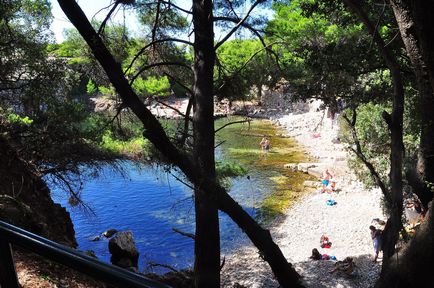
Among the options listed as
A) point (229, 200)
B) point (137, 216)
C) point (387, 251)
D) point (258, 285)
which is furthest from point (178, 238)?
point (387, 251)

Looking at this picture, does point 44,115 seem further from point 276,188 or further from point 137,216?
point 276,188

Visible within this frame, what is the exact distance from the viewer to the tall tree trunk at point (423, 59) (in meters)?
2.82

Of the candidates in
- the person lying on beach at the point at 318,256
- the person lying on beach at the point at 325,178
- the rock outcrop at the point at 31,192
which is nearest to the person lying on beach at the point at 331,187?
the person lying on beach at the point at 325,178

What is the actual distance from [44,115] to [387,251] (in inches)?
323

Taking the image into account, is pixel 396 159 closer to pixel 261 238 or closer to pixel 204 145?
pixel 261 238

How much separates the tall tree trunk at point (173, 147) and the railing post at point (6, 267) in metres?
3.59

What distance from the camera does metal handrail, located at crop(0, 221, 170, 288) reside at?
78cm

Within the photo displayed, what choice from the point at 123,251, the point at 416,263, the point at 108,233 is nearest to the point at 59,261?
the point at 416,263

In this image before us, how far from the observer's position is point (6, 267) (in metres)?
1.04

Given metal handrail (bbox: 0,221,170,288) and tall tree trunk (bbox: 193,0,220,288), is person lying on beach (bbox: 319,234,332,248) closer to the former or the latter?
tall tree trunk (bbox: 193,0,220,288)

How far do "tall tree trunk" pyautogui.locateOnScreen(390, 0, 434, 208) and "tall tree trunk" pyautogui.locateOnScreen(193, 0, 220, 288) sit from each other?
2.64 m

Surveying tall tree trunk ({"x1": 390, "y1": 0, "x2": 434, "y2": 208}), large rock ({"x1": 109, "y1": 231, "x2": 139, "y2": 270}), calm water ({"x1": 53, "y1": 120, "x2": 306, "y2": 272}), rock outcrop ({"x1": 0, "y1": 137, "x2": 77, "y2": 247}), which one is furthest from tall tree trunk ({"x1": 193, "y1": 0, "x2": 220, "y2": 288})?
large rock ({"x1": 109, "y1": 231, "x2": 139, "y2": 270})

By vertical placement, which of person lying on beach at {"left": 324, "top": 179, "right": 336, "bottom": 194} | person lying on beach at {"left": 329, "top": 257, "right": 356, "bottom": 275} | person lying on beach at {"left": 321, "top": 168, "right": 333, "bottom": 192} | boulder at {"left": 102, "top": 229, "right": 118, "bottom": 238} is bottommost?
person lying on beach at {"left": 329, "top": 257, "right": 356, "bottom": 275}

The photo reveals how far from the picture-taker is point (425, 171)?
15.3 ft
